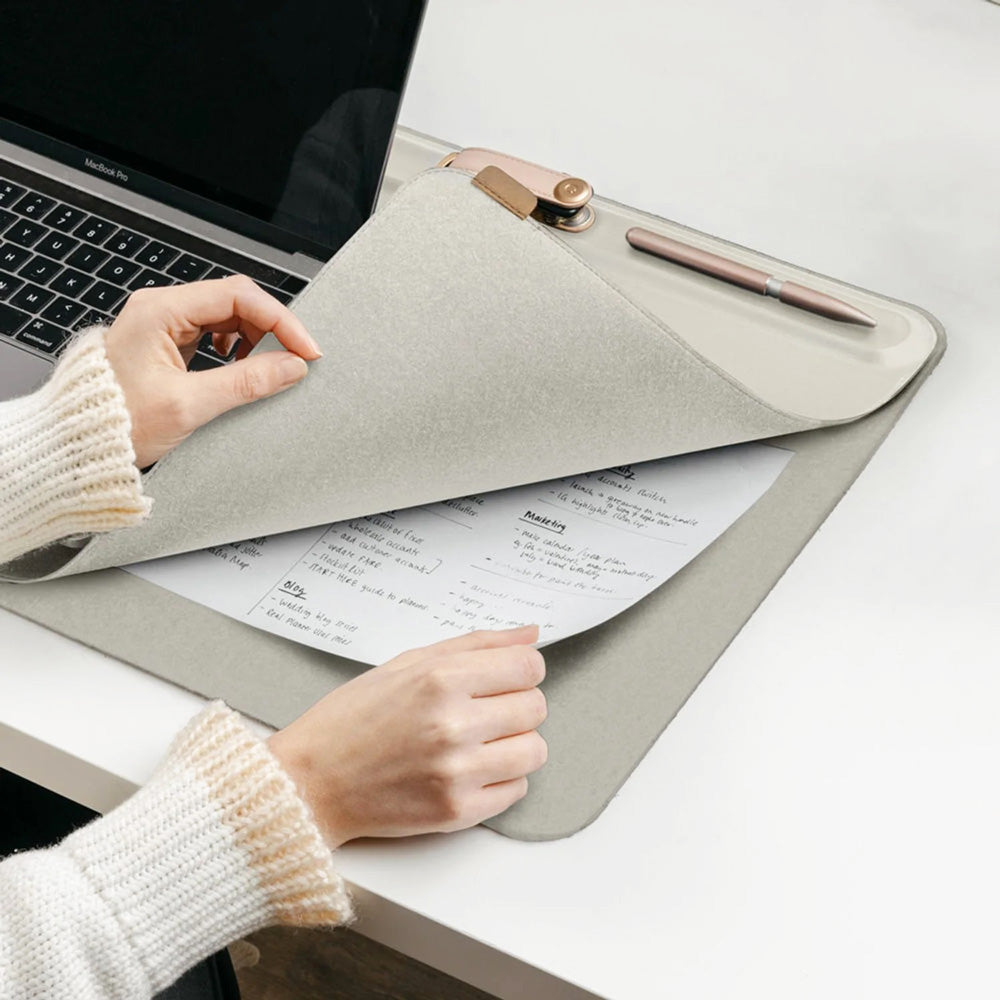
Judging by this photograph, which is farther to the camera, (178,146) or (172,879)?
(178,146)

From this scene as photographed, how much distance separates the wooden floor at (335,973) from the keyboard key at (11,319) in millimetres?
568

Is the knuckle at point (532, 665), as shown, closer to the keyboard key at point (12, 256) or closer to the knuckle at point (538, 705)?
the knuckle at point (538, 705)

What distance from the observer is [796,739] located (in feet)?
1.78

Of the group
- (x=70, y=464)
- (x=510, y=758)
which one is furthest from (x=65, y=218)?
(x=510, y=758)

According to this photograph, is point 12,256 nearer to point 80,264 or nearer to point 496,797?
point 80,264

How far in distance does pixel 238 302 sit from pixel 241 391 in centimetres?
6

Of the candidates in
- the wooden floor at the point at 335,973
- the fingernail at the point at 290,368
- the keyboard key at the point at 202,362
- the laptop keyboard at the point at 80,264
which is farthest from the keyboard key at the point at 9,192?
the wooden floor at the point at 335,973

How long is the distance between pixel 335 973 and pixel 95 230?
2.07ft

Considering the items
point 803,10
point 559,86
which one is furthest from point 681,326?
point 803,10

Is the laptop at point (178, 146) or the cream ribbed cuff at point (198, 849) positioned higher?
the laptop at point (178, 146)

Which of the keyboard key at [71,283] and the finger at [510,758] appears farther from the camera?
the keyboard key at [71,283]

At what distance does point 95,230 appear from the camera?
762mm

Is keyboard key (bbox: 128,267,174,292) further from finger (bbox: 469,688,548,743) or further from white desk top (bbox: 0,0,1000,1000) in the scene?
finger (bbox: 469,688,548,743)

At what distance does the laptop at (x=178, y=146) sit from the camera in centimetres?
69
